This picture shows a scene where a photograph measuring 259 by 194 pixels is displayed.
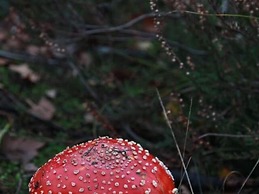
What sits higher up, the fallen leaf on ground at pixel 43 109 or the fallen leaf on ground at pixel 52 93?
the fallen leaf on ground at pixel 52 93

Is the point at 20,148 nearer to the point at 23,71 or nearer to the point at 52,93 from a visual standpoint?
the point at 52,93

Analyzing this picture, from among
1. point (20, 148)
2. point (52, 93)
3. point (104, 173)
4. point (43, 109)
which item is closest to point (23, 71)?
point (52, 93)

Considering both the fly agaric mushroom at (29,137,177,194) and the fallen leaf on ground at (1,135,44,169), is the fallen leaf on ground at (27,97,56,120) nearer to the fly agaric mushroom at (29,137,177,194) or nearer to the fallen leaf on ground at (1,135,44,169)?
the fallen leaf on ground at (1,135,44,169)

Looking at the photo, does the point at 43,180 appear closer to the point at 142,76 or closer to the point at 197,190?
the point at 197,190

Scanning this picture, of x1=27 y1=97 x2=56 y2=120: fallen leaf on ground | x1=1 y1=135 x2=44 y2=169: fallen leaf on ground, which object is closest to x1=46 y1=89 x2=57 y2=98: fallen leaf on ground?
x1=27 y1=97 x2=56 y2=120: fallen leaf on ground

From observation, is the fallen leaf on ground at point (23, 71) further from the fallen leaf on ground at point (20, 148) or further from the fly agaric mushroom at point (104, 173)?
the fly agaric mushroom at point (104, 173)

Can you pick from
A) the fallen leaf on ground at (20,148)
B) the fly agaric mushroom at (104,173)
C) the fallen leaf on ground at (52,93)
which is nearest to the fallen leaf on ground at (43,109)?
the fallen leaf on ground at (52,93)
